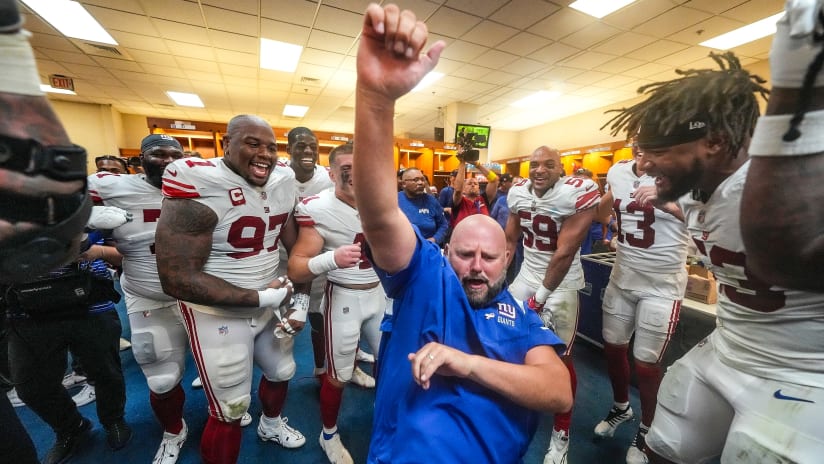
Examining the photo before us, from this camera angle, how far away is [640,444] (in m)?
2.25

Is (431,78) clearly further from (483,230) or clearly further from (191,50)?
(483,230)

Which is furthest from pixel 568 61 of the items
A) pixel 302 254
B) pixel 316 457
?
pixel 316 457

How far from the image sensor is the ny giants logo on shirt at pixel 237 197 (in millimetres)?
1840

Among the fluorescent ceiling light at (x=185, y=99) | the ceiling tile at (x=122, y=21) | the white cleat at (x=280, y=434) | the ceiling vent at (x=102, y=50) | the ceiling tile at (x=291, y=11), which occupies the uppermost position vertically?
the ceiling tile at (x=291, y=11)

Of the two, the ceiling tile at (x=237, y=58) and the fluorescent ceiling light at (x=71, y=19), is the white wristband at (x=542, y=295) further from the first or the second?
the fluorescent ceiling light at (x=71, y=19)

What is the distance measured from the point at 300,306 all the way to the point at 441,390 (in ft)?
4.26

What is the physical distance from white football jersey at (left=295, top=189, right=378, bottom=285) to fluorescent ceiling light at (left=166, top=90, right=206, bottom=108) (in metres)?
9.54

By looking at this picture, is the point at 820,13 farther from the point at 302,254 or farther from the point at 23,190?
the point at 302,254

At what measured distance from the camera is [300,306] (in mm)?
2088

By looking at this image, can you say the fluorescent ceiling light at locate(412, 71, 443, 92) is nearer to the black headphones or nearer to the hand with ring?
the hand with ring

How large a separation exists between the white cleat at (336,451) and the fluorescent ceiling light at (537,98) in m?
9.25

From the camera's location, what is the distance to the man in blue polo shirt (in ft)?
2.64

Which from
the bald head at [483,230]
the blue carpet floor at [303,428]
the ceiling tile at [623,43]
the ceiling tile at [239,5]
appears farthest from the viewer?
the ceiling tile at [623,43]

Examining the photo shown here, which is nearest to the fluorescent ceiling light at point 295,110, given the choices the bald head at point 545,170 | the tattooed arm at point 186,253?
the bald head at point 545,170
